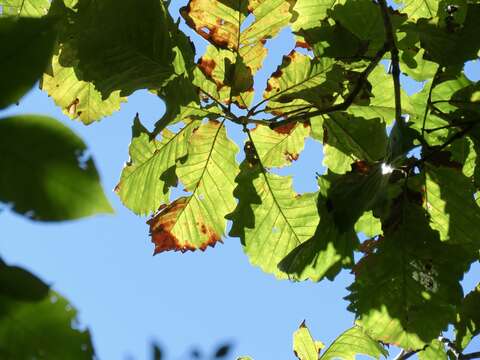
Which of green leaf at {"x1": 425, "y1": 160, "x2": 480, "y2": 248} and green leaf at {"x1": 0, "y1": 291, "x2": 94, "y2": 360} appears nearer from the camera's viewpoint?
green leaf at {"x1": 0, "y1": 291, "x2": 94, "y2": 360}

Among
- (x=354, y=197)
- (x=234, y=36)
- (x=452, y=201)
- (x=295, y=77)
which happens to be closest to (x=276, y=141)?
(x=295, y=77)

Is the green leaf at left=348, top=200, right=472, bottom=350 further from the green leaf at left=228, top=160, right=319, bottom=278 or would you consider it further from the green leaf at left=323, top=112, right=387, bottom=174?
the green leaf at left=228, top=160, right=319, bottom=278

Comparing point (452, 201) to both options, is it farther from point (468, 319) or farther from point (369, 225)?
point (468, 319)

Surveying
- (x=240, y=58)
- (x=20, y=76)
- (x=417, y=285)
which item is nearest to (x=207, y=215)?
(x=240, y=58)

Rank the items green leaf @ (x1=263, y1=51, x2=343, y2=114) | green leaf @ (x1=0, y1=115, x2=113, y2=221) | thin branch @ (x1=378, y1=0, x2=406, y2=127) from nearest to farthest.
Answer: green leaf @ (x1=0, y1=115, x2=113, y2=221) < thin branch @ (x1=378, y1=0, x2=406, y2=127) < green leaf @ (x1=263, y1=51, x2=343, y2=114)

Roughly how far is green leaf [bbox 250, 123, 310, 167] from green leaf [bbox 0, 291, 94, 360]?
1728 mm

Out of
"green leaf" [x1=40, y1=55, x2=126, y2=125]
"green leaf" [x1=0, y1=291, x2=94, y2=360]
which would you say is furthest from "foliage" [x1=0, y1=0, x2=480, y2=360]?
"green leaf" [x1=0, y1=291, x2=94, y2=360]

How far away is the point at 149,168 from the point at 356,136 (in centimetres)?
68

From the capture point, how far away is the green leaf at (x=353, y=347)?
236 cm

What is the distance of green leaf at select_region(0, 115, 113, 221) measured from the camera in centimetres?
52

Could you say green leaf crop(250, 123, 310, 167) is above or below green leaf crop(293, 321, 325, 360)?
above

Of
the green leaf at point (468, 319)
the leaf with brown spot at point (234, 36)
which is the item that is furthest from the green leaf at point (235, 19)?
the green leaf at point (468, 319)

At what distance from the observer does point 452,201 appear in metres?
1.95

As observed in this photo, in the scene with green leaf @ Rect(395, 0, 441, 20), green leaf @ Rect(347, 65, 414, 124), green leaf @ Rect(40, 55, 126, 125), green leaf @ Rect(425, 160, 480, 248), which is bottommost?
green leaf @ Rect(425, 160, 480, 248)
